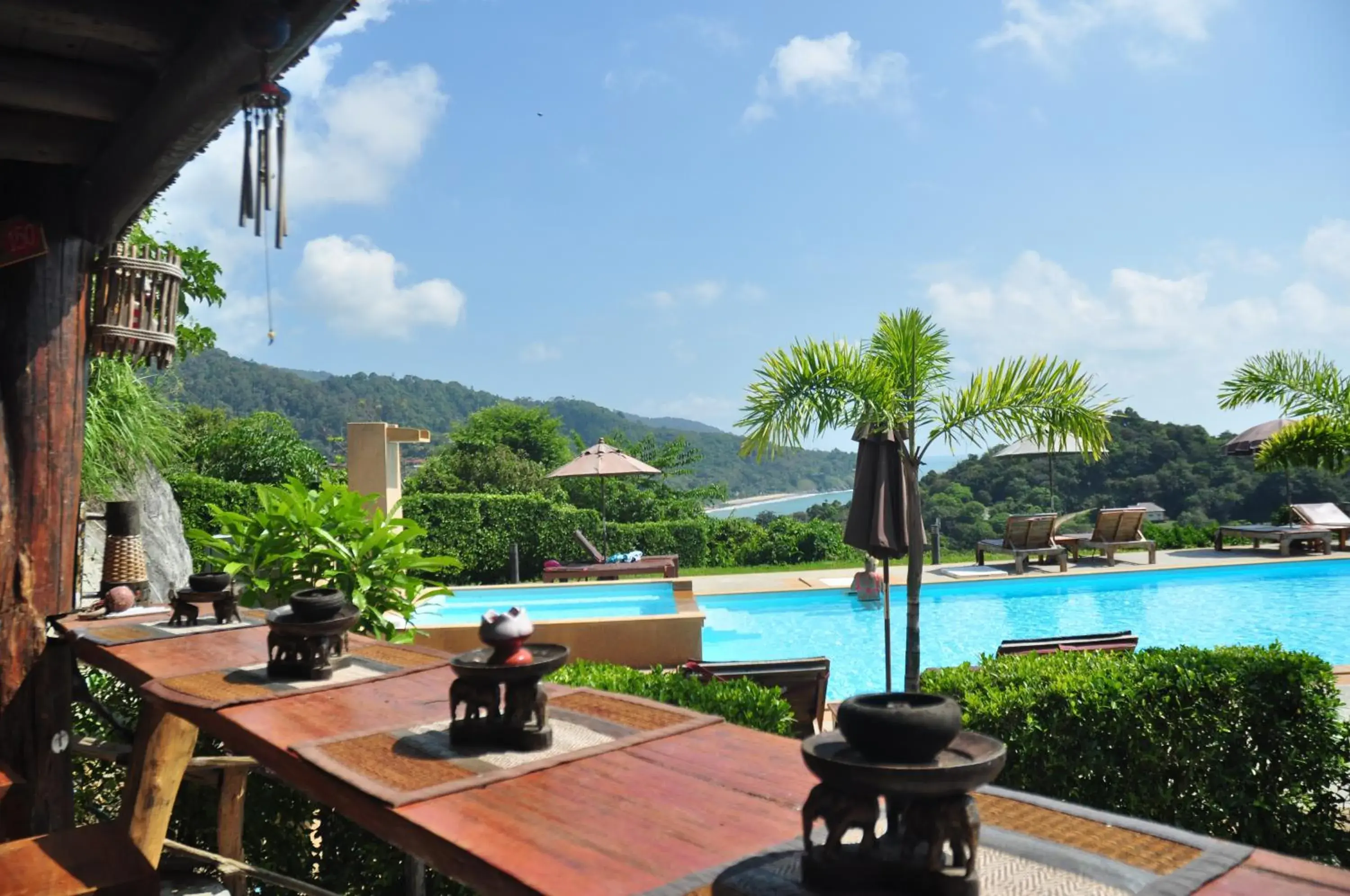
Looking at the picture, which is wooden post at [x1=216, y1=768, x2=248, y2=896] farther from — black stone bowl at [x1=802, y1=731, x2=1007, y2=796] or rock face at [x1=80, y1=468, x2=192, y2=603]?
rock face at [x1=80, y1=468, x2=192, y2=603]

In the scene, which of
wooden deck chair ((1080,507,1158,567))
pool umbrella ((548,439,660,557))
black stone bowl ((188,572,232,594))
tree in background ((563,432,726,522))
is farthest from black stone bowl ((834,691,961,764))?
wooden deck chair ((1080,507,1158,567))

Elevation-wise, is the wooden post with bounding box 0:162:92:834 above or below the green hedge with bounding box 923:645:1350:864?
above

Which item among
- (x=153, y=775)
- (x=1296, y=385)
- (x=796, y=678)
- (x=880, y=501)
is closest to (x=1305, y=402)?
(x=1296, y=385)

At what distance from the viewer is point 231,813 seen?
11.3 feet

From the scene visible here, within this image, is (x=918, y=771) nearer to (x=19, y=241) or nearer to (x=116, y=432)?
(x=19, y=241)

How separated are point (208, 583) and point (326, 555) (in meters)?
0.71

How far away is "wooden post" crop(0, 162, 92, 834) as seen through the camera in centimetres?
336

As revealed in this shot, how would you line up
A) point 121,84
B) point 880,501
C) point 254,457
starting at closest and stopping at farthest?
point 121,84 < point 880,501 < point 254,457

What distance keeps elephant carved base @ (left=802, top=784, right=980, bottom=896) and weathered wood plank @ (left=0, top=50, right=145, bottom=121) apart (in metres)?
3.12

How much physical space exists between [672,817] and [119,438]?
8.69 meters

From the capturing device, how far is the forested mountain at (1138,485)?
26.1 m

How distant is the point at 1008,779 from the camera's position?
13.3 ft

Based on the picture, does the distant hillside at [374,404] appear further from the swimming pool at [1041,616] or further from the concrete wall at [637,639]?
the concrete wall at [637,639]

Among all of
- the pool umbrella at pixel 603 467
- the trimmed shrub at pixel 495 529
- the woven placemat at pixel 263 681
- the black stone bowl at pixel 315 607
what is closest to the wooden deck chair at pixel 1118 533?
the pool umbrella at pixel 603 467
